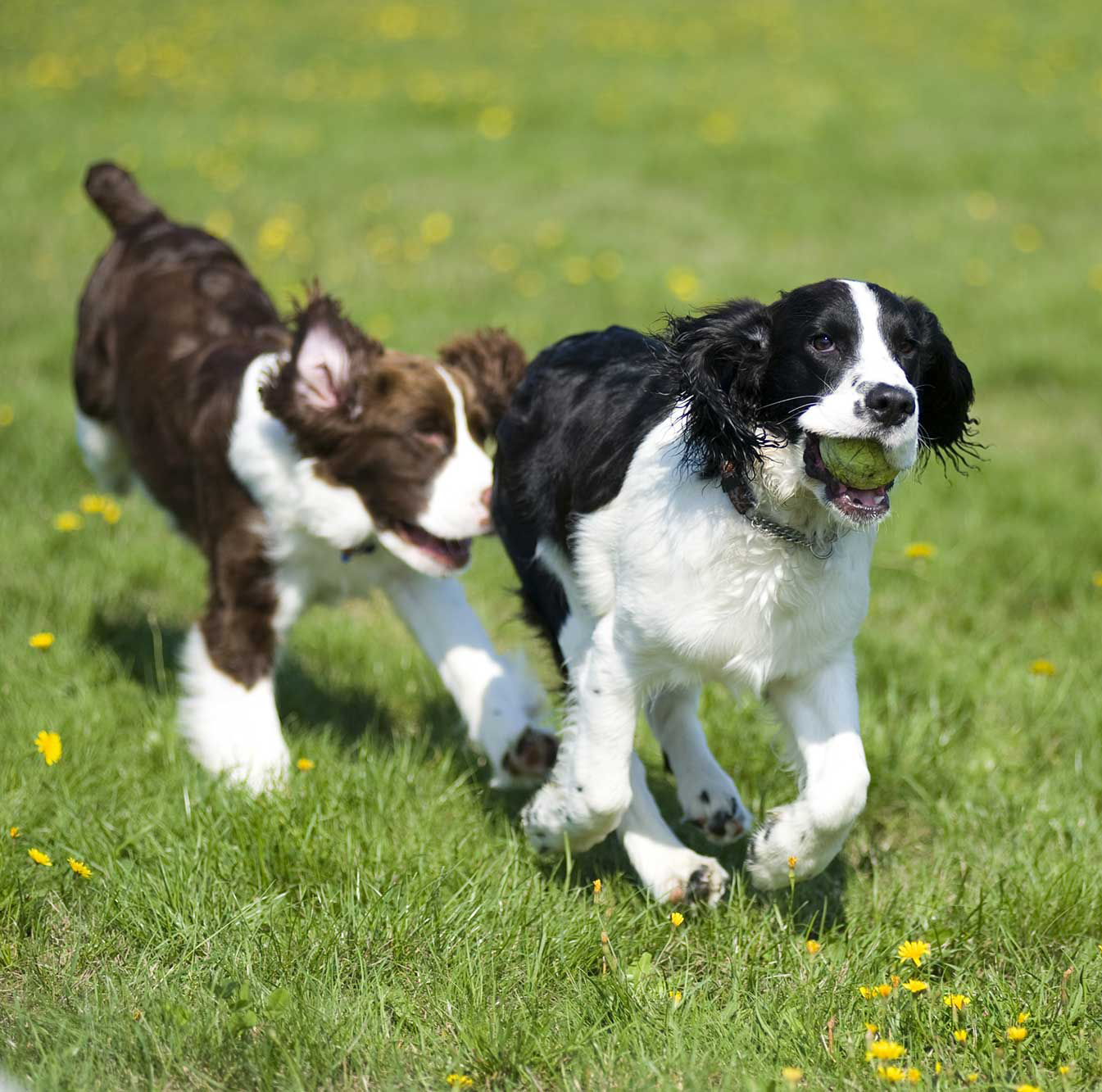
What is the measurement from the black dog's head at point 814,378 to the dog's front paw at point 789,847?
69 cm

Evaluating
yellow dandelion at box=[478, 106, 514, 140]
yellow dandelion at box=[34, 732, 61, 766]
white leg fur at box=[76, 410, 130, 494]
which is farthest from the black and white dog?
yellow dandelion at box=[478, 106, 514, 140]

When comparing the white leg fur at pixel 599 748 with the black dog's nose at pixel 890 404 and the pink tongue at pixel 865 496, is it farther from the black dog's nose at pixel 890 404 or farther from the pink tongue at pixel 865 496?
the black dog's nose at pixel 890 404

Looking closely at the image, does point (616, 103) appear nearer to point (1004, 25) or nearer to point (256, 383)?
point (1004, 25)

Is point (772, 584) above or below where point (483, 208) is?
above

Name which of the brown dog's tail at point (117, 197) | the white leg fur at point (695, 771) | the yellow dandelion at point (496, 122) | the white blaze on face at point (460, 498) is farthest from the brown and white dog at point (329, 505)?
the yellow dandelion at point (496, 122)

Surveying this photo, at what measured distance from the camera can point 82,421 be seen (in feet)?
17.8

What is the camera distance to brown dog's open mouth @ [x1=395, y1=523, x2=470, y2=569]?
4.02 m

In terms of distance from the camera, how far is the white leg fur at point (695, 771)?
3.59 m

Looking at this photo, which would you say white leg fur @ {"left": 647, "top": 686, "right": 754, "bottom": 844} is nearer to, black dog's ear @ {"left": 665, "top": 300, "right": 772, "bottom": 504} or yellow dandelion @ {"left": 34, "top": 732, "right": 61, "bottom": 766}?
black dog's ear @ {"left": 665, "top": 300, "right": 772, "bottom": 504}

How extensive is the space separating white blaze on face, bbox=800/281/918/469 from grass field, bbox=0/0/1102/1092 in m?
1.10

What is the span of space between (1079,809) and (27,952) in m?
2.56

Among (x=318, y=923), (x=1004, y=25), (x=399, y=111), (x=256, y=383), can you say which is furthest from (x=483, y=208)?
(x=1004, y=25)

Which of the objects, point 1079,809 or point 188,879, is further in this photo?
point 1079,809

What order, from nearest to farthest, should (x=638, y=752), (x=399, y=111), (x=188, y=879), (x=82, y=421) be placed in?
(x=188, y=879) < (x=638, y=752) < (x=82, y=421) < (x=399, y=111)
